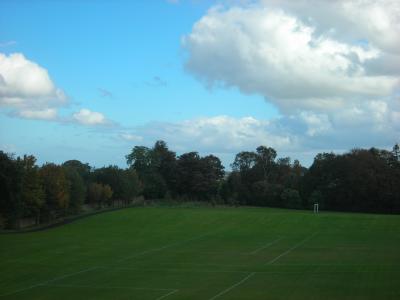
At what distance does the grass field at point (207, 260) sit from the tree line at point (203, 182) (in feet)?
19.9

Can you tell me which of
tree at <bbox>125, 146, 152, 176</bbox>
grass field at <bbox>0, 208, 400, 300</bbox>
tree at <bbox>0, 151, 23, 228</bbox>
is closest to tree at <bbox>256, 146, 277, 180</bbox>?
tree at <bbox>125, 146, 152, 176</bbox>

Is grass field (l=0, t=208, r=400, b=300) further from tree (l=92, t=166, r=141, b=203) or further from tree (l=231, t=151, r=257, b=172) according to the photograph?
tree (l=231, t=151, r=257, b=172)

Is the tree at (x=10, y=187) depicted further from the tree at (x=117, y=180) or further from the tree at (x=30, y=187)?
the tree at (x=117, y=180)

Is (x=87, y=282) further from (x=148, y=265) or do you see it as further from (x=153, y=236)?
(x=153, y=236)

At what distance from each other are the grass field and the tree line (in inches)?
239

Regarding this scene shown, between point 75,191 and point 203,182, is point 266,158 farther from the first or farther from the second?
point 75,191

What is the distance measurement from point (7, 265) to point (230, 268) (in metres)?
15.7

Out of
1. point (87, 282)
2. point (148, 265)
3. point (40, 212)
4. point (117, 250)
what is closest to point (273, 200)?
point (40, 212)

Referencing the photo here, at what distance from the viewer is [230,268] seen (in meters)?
35.8

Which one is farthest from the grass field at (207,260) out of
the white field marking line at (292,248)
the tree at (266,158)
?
the tree at (266,158)

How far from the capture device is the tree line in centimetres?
6981

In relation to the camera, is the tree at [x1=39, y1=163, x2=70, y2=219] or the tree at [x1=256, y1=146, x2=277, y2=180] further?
the tree at [x1=256, y1=146, x2=277, y2=180]

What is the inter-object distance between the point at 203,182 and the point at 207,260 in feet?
280

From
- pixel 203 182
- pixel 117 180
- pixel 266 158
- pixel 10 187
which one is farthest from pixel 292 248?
pixel 266 158
